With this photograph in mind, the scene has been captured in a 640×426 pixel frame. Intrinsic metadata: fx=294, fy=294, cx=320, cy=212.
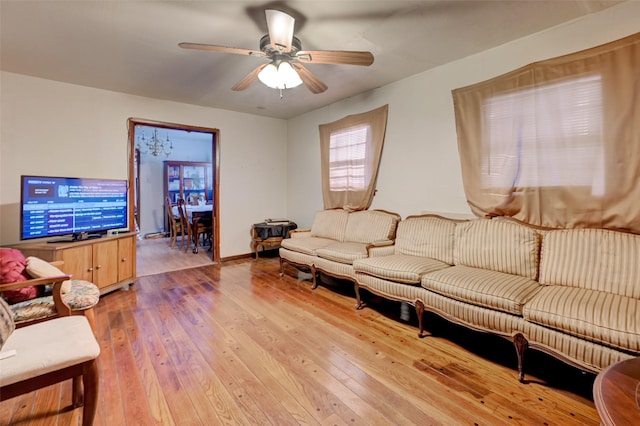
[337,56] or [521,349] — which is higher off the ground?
[337,56]

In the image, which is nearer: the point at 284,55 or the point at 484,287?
the point at 484,287

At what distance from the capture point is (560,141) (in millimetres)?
2441

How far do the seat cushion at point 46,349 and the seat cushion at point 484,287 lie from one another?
2.24 meters

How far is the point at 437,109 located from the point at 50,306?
12.5 feet

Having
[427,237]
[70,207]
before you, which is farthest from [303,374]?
[70,207]

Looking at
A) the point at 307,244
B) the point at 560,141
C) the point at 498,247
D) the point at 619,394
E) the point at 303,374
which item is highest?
the point at 560,141

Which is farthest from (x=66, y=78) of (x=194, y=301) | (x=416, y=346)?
(x=416, y=346)

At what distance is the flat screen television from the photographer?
9.56ft

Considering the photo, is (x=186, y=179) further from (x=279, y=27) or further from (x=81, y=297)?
(x=279, y=27)

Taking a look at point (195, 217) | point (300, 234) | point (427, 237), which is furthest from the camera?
point (195, 217)

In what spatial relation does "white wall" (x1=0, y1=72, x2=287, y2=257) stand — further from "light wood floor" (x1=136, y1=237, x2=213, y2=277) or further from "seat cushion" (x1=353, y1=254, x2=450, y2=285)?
"seat cushion" (x1=353, y1=254, x2=450, y2=285)

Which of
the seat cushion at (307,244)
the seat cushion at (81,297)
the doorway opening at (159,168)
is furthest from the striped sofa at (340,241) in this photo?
the doorway opening at (159,168)

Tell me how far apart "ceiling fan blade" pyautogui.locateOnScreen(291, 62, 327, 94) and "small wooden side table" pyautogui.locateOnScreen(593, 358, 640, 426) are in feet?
8.60

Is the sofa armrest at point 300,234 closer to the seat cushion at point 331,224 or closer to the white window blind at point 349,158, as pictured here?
the seat cushion at point 331,224
